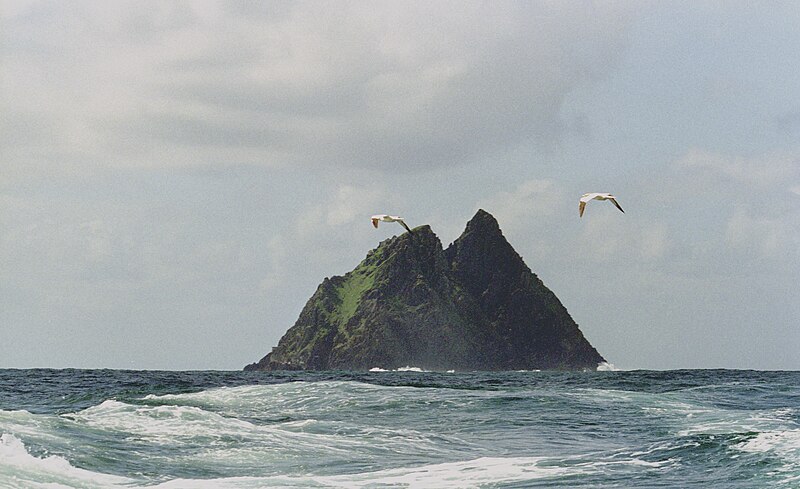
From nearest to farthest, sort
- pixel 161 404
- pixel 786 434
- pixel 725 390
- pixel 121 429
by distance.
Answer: pixel 786 434
pixel 121 429
pixel 161 404
pixel 725 390

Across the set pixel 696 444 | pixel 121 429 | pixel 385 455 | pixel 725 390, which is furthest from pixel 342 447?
pixel 725 390

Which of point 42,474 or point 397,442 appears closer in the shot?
point 42,474

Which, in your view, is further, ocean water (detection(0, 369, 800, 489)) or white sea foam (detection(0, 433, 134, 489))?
ocean water (detection(0, 369, 800, 489))

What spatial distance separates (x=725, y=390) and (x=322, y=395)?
25.7 m

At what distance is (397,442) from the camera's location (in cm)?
3123

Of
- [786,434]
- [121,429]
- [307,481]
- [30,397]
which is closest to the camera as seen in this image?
[307,481]

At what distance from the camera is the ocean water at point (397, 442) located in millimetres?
24062

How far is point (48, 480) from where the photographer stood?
73.8ft

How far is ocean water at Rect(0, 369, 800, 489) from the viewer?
→ 24.1 meters

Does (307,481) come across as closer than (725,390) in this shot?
Yes

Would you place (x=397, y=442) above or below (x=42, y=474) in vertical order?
above

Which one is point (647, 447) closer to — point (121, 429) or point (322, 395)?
point (121, 429)

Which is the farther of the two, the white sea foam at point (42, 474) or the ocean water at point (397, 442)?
the ocean water at point (397, 442)

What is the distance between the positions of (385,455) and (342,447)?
6.31 feet
